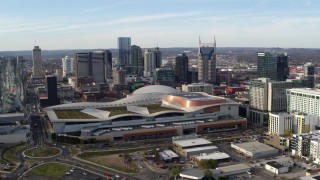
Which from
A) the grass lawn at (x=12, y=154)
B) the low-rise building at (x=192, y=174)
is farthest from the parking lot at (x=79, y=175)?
the low-rise building at (x=192, y=174)

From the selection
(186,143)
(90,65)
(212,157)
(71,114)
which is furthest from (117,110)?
(90,65)

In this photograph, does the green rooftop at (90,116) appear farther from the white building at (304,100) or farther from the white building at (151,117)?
the white building at (304,100)

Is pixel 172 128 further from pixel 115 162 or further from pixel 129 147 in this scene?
pixel 115 162

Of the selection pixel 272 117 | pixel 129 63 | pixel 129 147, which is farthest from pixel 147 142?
pixel 129 63

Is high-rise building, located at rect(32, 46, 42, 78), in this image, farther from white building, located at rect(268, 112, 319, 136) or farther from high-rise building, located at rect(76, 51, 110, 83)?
white building, located at rect(268, 112, 319, 136)

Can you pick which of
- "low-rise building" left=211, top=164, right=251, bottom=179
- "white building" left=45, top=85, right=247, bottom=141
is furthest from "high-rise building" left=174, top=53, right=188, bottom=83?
"low-rise building" left=211, top=164, right=251, bottom=179

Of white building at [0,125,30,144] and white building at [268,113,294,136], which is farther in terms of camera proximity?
white building at [268,113,294,136]
